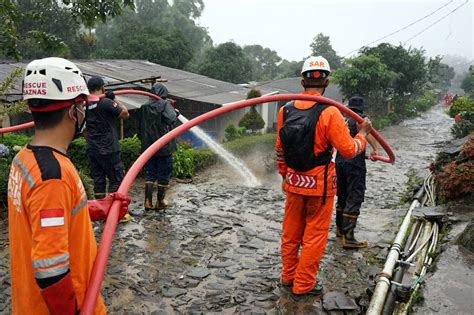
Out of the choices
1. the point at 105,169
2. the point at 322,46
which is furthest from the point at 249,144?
the point at 322,46

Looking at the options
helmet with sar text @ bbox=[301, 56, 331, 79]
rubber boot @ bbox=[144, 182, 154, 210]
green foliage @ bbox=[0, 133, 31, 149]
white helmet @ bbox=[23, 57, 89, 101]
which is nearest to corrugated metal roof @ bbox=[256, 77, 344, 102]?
green foliage @ bbox=[0, 133, 31, 149]

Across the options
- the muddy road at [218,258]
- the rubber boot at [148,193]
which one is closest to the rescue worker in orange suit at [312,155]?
the muddy road at [218,258]

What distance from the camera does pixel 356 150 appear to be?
4.04 metres

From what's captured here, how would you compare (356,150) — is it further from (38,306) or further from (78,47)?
(78,47)

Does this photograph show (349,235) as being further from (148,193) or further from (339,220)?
(148,193)

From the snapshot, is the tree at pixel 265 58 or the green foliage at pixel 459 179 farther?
the tree at pixel 265 58

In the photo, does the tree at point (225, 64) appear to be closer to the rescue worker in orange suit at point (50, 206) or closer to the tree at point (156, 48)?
the tree at point (156, 48)

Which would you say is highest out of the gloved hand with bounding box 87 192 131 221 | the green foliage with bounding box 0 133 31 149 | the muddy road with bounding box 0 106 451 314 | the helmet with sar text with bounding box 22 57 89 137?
the helmet with sar text with bounding box 22 57 89 137

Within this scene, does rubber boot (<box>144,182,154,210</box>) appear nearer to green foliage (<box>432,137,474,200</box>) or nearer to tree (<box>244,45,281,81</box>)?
green foliage (<box>432,137,474,200</box>)

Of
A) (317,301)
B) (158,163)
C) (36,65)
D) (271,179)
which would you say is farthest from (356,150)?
(271,179)

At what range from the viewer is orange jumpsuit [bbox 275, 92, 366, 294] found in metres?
4.03

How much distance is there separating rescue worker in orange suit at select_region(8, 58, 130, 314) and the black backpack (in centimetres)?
241

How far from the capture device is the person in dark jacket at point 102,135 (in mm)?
5879

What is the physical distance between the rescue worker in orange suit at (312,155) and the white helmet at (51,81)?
2.49 metres
